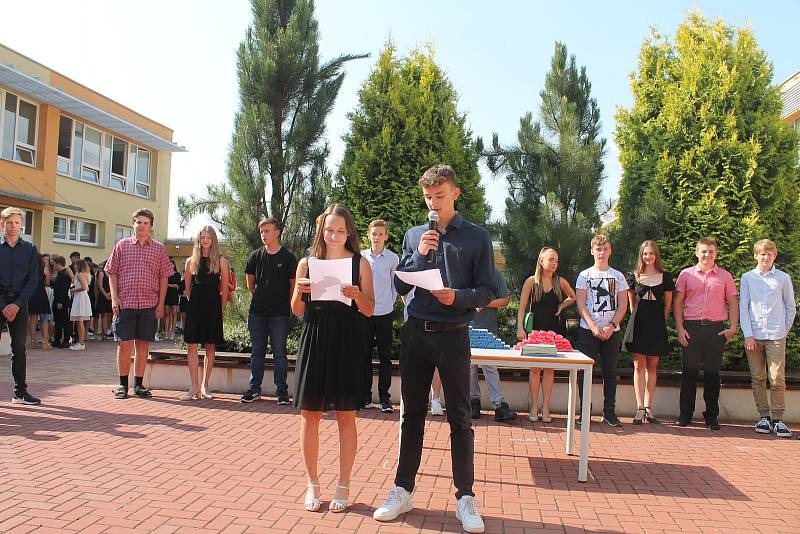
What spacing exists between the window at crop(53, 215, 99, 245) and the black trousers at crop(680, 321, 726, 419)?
72.9 feet

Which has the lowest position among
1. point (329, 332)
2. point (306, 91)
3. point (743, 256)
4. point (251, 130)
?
point (329, 332)

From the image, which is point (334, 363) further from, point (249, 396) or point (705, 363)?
point (705, 363)

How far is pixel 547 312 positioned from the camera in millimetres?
7199

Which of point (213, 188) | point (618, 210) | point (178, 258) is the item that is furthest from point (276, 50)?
point (178, 258)

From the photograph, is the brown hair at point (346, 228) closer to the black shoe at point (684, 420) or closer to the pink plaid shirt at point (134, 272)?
the pink plaid shirt at point (134, 272)

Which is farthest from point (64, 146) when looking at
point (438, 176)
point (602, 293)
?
point (438, 176)

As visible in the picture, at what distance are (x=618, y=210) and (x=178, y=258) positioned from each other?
77.9 feet

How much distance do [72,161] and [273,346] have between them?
19.6 m

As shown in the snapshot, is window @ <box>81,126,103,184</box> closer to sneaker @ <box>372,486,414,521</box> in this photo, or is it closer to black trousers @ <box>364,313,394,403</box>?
black trousers @ <box>364,313,394,403</box>

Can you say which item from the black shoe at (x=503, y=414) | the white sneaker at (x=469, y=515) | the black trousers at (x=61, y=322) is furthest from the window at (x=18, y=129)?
the white sneaker at (x=469, y=515)

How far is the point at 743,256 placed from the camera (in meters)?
8.00

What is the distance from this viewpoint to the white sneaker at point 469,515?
3.63 meters

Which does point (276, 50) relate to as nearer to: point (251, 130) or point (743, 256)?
point (251, 130)

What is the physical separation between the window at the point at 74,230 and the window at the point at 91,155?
171 centimetres
